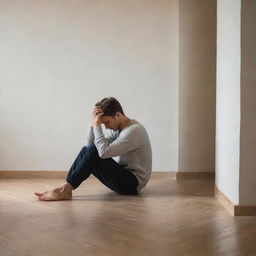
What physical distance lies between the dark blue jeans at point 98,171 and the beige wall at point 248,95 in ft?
3.41

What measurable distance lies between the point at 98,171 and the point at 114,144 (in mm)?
297

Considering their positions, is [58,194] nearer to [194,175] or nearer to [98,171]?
[98,171]

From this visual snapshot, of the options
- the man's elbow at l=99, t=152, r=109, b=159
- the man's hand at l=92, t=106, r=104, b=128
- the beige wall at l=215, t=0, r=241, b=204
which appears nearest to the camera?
the beige wall at l=215, t=0, r=241, b=204

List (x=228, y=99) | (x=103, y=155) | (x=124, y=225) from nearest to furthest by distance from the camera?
(x=124, y=225)
(x=228, y=99)
(x=103, y=155)

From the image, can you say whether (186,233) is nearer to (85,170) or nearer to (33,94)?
(85,170)

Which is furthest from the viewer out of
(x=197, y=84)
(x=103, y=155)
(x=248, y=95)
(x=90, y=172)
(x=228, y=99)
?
(x=197, y=84)

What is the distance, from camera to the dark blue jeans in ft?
11.8

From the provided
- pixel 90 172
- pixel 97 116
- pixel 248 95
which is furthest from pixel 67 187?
pixel 248 95

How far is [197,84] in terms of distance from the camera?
496cm

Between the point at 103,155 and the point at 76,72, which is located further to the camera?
the point at 76,72

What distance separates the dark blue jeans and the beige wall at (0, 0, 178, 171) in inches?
57.6

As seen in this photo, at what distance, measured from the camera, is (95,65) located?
5086 mm

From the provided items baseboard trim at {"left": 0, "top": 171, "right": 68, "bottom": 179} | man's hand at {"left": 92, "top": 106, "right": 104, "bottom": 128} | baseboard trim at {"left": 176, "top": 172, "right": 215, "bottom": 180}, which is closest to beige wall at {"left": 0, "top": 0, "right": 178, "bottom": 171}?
baseboard trim at {"left": 0, "top": 171, "right": 68, "bottom": 179}

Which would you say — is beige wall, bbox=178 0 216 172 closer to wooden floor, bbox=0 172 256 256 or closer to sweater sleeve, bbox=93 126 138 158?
wooden floor, bbox=0 172 256 256
